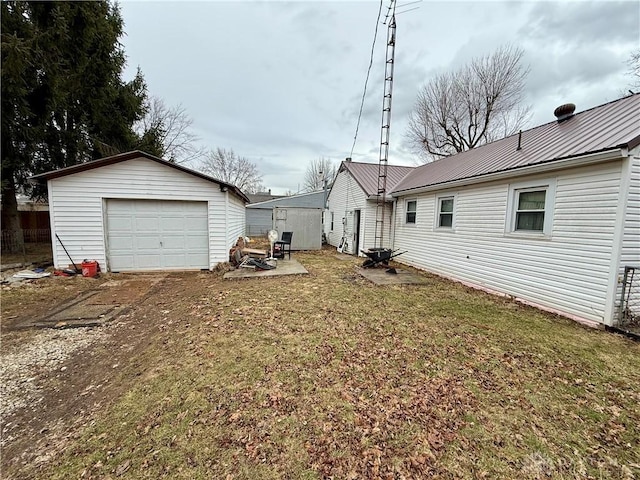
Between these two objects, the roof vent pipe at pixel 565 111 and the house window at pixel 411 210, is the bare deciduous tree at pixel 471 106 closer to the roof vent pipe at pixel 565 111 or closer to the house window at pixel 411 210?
the house window at pixel 411 210

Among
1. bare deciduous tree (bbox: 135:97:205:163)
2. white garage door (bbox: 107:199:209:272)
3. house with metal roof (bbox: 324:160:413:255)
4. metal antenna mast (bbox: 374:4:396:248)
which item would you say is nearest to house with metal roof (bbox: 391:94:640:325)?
metal antenna mast (bbox: 374:4:396:248)

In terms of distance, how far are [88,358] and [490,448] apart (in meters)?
4.66

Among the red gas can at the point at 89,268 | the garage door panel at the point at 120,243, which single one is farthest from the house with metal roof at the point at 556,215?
the red gas can at the point at 89,268

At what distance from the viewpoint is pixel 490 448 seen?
2.09 metres

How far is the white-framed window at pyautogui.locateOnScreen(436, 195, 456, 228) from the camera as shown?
27.2 feet

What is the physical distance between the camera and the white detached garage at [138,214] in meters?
7.65

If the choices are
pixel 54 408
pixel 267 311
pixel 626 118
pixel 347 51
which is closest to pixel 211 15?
pixel 347 51

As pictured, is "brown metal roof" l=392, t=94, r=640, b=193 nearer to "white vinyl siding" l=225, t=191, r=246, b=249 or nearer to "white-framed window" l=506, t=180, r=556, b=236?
"white-framed window" l=506, t=180, r=556, b=236

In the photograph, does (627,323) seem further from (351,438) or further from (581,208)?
(351,438)

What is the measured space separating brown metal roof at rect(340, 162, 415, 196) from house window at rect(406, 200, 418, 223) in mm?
1776

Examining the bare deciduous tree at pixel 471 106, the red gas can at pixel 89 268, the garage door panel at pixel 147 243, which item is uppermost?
the bare deciduous tree at pixel 471 106

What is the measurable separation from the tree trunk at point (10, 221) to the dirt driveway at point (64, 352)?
21.5 ft

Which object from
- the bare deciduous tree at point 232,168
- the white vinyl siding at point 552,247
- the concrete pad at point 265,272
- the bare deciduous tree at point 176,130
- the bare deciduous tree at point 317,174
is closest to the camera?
the white vinyl siding at point 552,247

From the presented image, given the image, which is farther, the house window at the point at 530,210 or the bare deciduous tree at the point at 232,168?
the bare deciduous tree at the point at 232,168
